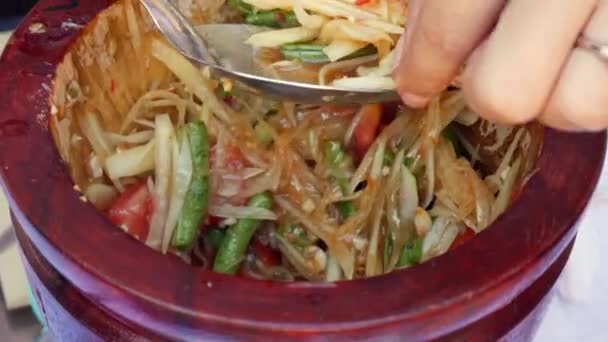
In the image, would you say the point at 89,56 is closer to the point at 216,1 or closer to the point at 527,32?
the point at 216,1

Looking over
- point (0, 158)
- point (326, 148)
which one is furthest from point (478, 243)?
point (0, 158)

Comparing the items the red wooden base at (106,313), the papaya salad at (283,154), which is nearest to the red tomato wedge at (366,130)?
the papaya salad at (283,154)

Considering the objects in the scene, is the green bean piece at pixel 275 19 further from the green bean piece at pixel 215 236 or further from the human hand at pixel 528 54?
the human hand at pixel 528 54

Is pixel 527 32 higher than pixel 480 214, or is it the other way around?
pixel 527 32

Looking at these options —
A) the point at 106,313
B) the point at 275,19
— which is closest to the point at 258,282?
the point at 106,313

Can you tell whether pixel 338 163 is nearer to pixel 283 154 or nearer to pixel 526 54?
pixel 283 154
